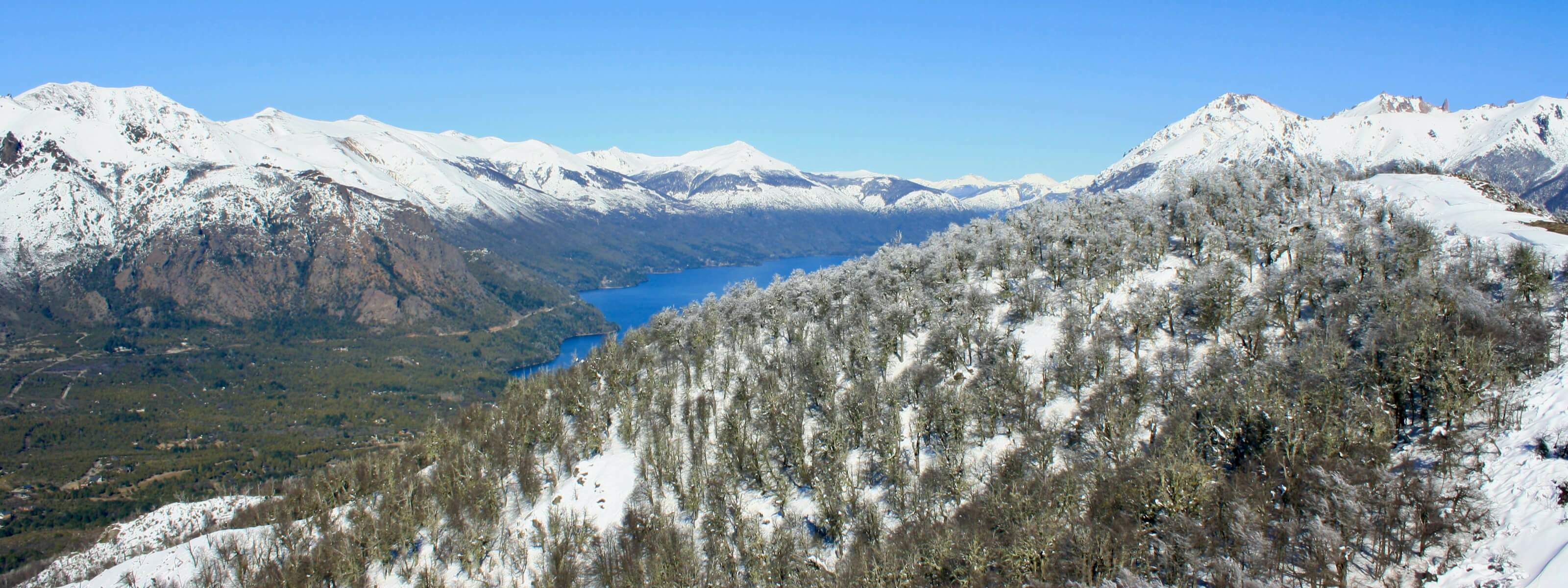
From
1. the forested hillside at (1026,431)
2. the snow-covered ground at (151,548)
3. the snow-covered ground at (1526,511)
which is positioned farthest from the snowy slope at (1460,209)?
the snow-covered ground at (151,548)

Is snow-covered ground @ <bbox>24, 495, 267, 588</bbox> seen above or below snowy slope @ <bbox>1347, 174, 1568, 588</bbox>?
below

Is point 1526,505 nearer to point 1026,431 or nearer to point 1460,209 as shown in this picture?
point 1026,431

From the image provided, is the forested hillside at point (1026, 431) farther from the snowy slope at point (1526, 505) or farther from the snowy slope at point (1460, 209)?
the snowy slope at point (1460, 209)

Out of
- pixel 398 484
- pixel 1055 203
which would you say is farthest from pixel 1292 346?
pixel 398 484

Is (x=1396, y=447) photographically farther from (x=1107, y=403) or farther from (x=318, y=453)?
(x=318, y=453)

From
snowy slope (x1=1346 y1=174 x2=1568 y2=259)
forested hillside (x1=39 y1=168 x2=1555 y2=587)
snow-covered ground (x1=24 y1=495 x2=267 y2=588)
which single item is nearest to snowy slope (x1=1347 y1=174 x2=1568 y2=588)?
forested hillside (x1=39 y1=168 x2=1555 y2=587)

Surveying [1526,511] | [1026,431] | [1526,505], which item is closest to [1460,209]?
[1026,431]

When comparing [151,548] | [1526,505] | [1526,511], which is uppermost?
[1526,505]

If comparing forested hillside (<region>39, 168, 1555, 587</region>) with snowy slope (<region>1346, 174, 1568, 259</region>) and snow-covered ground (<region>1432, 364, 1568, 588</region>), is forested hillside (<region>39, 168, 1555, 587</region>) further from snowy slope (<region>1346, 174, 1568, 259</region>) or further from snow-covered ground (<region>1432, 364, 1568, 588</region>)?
snowy slope (<region>1346, 174, 1568, 259</region>)
